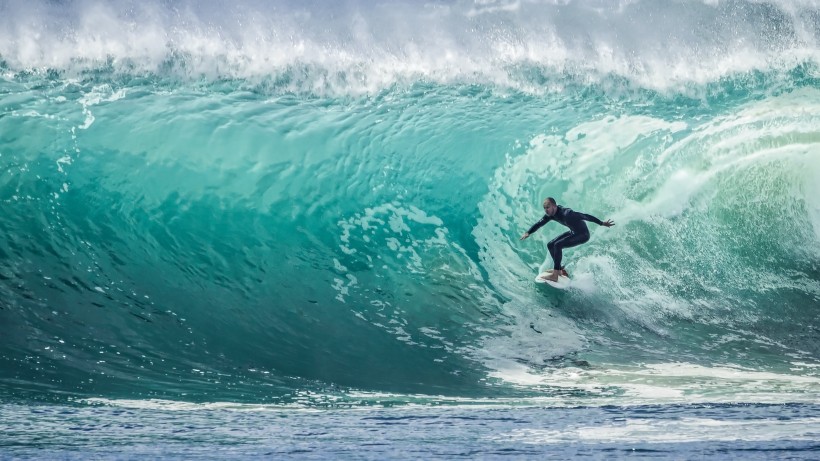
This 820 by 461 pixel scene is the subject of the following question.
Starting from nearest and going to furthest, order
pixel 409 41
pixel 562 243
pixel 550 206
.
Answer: pixel 550 206, pixel 562 243, pixel 409 41

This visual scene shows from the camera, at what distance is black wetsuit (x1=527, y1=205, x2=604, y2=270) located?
23.9 feet

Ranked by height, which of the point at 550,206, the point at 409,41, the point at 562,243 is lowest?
the point at 562,243

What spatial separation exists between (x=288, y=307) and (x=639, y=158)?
4.06 metres

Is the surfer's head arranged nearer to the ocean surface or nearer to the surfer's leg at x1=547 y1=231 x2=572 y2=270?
the surfer's leg at x1=547 y1=231 x2=572 y2=270

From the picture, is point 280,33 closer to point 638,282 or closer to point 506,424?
point 638,282

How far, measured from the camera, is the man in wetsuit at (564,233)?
23.7ft

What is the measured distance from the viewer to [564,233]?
7.45 meters

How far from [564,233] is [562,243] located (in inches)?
3.7

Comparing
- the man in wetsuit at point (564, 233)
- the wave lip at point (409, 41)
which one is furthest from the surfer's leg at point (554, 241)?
the wave lip at point (409, 41)

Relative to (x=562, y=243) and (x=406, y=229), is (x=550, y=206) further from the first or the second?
(x=406, y=229)

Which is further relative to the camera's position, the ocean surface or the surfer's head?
the surfer's head

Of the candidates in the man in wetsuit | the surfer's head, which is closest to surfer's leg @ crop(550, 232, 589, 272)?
the man in wetsuit

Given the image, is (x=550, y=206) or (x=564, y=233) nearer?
(x=550, y=206)

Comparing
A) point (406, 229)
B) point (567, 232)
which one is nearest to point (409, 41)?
point (406, 229)
